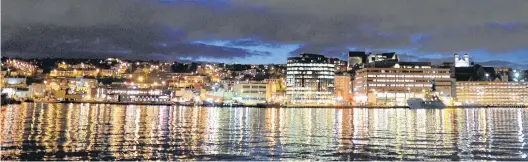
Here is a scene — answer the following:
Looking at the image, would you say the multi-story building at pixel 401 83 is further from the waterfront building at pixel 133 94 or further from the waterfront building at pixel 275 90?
the waterfront building at pixel 133 94

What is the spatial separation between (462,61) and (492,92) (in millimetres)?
38580

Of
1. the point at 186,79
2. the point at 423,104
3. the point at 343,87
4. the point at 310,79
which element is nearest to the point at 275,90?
the point at 310,79

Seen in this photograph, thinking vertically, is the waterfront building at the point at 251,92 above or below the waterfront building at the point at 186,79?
below

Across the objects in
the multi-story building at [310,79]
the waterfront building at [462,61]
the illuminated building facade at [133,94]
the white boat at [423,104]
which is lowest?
the white boat at [423,104]

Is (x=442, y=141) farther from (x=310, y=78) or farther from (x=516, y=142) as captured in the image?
(x=310, y=78)

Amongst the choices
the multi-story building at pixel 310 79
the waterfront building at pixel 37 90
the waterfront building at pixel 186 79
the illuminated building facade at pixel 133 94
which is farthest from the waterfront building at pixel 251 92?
the waterfront building at pixel 37 90

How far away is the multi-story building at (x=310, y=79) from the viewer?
15088 cm

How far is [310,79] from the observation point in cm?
16125

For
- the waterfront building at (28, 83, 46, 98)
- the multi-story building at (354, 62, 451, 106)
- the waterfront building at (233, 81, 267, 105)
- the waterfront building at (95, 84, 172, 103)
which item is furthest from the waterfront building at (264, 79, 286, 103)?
the waterfront building at (28, 83, 46, 98)

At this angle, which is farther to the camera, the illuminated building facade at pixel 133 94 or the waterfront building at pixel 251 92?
the illuminated building facade at pixel 133 94

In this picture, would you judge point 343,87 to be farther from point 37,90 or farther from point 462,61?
point 37,90

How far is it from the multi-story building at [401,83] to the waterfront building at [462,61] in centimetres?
5362

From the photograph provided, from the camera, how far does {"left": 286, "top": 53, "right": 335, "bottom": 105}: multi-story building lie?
150875 millimetres

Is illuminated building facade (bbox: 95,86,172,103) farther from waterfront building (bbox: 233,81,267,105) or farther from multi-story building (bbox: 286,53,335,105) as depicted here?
multi-story building (bbox: 286,53,335,105)
